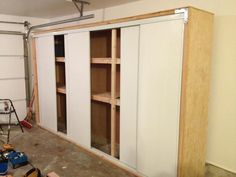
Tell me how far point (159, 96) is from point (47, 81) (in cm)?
257

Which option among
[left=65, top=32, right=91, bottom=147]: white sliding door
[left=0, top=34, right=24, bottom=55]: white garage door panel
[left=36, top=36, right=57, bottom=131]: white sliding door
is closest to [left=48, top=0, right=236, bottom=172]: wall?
[left=65, top=32, right=91, bottom=147]: white sliding door

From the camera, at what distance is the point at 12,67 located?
4.82 m

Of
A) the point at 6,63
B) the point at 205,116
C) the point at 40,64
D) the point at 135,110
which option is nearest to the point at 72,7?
the point at 40,64

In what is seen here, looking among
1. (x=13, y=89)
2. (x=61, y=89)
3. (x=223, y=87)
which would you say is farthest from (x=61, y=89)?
(x=223, y=87)

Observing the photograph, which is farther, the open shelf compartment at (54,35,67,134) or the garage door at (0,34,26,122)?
the garage door at (0,34,26,122)

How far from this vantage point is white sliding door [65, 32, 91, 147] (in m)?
3.28

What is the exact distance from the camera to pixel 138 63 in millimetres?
2512

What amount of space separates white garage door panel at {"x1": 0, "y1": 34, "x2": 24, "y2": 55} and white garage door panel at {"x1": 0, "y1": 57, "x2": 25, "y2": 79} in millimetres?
135

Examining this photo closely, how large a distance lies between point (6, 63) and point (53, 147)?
7.83ft

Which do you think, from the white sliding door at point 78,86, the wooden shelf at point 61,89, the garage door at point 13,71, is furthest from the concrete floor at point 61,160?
the garage door at point 13,71

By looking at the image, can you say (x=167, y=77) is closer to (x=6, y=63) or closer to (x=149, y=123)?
(x=149, y=123)

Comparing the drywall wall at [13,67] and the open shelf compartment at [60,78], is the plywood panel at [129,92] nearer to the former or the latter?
the open shelf compartment at [60,78]

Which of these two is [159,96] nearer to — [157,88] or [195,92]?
[157,88]

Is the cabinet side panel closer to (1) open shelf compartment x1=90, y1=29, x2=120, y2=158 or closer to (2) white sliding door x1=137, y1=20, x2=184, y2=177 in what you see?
(2) white sliding door x1=137, y1=20, x2=184, y2=177
